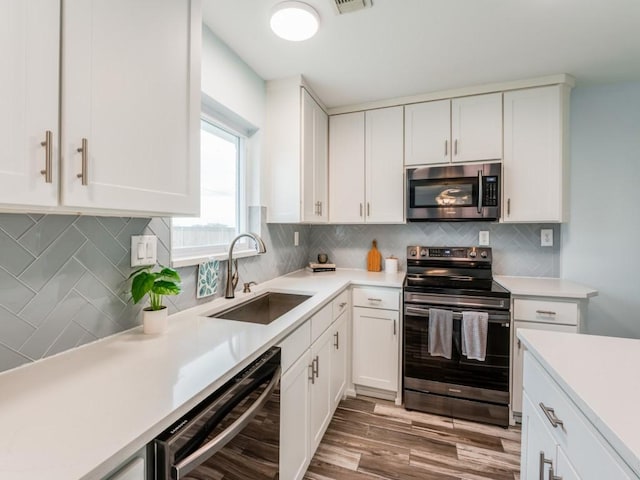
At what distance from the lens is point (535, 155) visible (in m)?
2.26

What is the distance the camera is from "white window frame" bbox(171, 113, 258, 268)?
1.58 meters

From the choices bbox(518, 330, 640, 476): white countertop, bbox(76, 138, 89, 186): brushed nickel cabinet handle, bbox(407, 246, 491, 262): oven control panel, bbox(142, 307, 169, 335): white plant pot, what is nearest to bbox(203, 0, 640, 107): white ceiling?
bbox(76, 138, 89, 186): brushed nickel cabinet handle

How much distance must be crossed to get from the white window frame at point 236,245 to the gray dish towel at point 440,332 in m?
1.32

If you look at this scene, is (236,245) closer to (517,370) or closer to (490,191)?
(490,191)

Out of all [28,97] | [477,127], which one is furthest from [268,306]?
[477,127]

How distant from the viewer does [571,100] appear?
239 cm

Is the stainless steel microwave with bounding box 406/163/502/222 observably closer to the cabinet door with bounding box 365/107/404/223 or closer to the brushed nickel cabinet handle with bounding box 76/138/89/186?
the cabinet door with bounding box 365/107/404/223

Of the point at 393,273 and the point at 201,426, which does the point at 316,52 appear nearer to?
the point at 393,273

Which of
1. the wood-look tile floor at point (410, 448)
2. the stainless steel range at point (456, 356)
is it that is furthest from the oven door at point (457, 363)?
the wood-look tile floor at point (410, 448)

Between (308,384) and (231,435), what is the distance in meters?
0.71

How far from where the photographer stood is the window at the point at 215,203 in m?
1.65

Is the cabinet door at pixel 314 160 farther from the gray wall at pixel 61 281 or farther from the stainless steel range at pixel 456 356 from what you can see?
the gray wall at pixel 61 281

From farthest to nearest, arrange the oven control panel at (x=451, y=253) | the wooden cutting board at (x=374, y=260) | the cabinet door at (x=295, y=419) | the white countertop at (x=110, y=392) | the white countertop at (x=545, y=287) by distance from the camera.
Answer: the wooden cutting board at (x=374, y=260) < the oven control panel at (x=451, y=253) < the white countertop at (x=545, y=287) < the cabinet door at (x=295, y=419) < the white countertop at (x=110, y=392)

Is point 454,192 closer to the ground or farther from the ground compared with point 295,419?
farther from the ground
